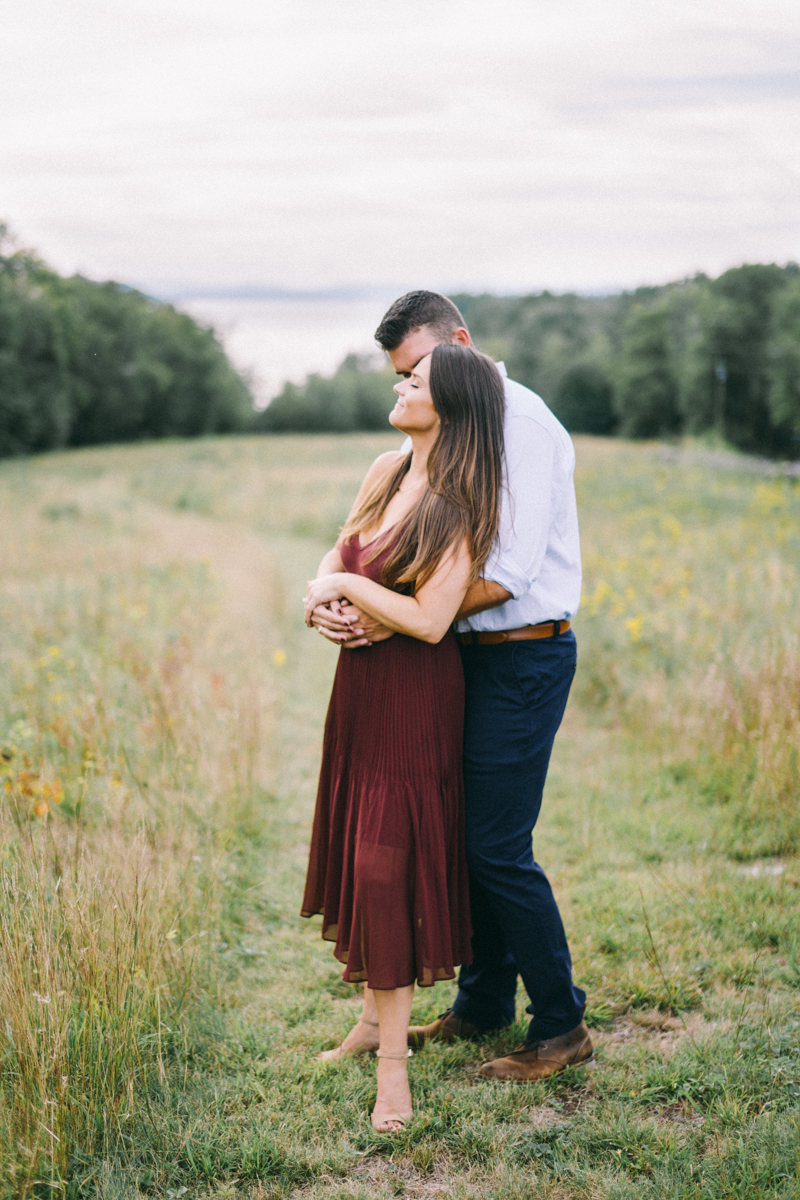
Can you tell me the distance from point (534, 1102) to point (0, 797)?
2051 millimetres

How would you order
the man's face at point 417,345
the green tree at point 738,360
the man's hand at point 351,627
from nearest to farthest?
1. the man's hand at point 351,627
2. the man's face at point 417,345
3. the green tree at point 738,360

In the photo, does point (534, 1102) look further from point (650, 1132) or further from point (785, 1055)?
point (785, 1055)

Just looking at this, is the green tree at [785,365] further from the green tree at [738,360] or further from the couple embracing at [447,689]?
the couple embracing at [447,689]

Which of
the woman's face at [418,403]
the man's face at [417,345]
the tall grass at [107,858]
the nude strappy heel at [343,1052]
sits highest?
the man's face at [417,345]

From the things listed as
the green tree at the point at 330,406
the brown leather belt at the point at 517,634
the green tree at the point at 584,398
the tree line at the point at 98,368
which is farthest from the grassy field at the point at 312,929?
the green tree at the point at 330,406

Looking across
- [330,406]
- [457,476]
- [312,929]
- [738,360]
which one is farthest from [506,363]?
[330,406]

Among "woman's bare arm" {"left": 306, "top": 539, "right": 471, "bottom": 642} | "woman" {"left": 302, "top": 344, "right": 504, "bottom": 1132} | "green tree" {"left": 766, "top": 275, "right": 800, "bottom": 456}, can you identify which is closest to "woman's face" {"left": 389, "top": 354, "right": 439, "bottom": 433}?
"woman" {"left": 302, "top": 344, "right": 504, "bottom": 1132}

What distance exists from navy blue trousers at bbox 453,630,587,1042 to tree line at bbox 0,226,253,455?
38.5m

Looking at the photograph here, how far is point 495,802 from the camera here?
2.55m

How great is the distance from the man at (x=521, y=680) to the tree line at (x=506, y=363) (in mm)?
13733

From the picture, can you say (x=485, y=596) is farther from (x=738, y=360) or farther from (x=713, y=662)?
(x=738, y=360)

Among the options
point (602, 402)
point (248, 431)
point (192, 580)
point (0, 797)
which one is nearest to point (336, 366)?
point (248, 431)

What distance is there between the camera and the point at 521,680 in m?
2.55

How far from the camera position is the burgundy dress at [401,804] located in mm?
2475
